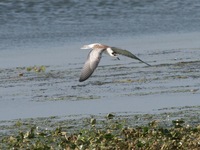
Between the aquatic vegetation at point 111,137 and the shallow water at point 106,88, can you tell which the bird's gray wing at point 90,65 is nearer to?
the aquatic vegetation at point 111,137

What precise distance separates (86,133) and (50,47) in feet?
28.1

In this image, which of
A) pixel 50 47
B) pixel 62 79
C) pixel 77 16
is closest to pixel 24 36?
pixel 50 47

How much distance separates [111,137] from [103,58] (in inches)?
285

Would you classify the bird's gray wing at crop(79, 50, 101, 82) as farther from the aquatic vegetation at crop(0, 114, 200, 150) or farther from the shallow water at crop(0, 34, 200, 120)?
the shallow water at crop(0, 34, 200, 120)

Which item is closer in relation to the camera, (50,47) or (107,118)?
(107,118)

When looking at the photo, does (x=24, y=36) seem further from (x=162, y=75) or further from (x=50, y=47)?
(x=162, y=75)

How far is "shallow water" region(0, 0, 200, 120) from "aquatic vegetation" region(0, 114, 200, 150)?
4.49ft

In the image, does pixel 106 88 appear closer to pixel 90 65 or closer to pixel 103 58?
pixel 90 65

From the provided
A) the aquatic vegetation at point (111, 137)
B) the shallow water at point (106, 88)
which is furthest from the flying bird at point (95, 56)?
the shallow water at point (106, 88)

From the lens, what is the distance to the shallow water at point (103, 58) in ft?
45.8

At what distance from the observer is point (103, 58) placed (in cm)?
1811

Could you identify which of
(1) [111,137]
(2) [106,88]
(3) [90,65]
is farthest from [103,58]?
(1) [111,137]

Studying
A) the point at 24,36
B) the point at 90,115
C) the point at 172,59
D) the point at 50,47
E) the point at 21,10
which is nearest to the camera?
the point at 90,115

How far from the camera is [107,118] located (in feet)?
41.4
